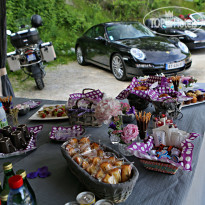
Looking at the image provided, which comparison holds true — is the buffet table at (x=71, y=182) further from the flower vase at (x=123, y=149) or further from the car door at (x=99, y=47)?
the car door at (x=99, y=47)

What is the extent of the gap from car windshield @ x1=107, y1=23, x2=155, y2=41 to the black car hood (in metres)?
0.21

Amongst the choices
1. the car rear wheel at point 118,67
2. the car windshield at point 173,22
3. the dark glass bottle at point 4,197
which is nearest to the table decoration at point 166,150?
the dark glass bottle at point 4,197

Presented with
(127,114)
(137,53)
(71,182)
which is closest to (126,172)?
(71,182)

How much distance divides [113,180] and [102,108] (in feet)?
1.68

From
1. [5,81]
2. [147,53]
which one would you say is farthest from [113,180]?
[147,53]

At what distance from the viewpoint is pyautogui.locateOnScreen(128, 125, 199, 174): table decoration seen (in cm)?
110

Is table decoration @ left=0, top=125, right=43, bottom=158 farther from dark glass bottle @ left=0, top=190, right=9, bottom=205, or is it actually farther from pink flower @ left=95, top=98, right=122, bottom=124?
dark glass bottle @ left=0, top=190, right=9, bottom=205

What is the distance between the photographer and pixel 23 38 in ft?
14.4

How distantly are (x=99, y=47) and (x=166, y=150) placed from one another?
15.0ft

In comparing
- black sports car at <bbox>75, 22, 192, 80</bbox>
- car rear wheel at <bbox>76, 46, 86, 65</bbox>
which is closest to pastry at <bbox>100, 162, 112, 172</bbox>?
black sports car at <bbox>75, 22, 192, 80</bbox>

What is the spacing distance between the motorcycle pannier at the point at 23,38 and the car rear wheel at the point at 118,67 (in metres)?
1.66

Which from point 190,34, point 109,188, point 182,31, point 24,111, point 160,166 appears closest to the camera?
point 109,188

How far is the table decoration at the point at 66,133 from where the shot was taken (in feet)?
4.94

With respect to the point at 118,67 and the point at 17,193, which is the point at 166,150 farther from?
the point at 118,67
